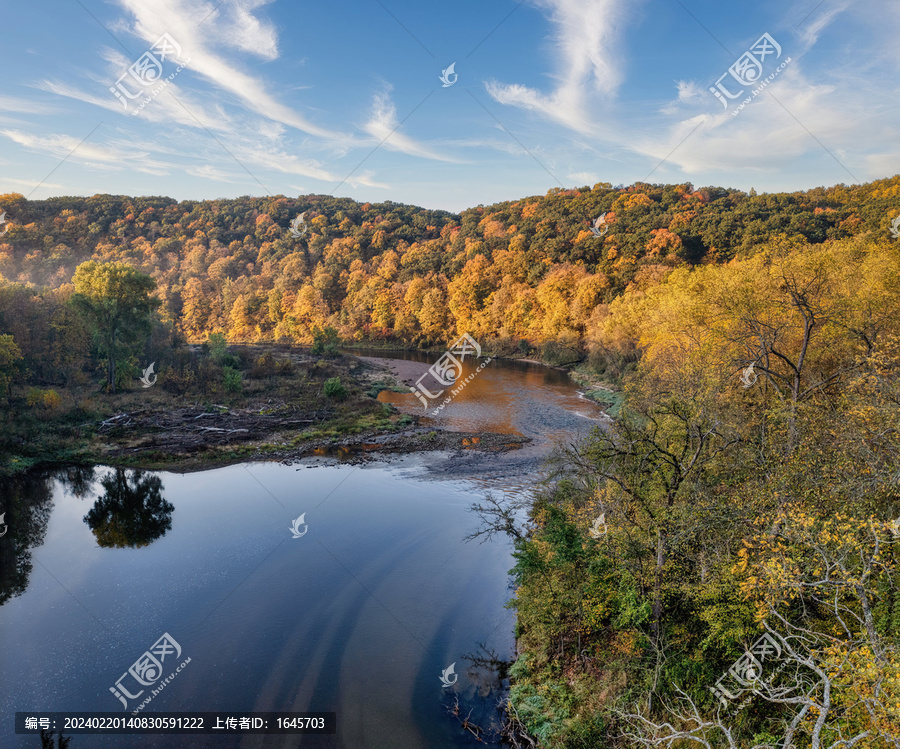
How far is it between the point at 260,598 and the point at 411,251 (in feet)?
247

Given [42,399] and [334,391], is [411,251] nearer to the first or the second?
[334,391]

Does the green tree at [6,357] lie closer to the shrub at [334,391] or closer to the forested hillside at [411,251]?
the shrub at [334,391]

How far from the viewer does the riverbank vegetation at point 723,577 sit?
25.6 feet

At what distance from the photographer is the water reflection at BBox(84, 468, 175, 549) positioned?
1845 centimetres

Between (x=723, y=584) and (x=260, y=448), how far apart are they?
24.4 meters

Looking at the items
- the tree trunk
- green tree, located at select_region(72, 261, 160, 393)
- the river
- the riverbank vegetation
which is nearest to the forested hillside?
green tree, located at select_region(72, 261, 160, 393)

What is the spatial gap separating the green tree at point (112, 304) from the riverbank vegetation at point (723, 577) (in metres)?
33.3

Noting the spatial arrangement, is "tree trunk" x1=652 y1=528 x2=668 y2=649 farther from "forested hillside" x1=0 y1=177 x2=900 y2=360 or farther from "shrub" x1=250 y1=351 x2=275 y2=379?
"forested hillside" x1=0 y1=177 x2=900 y2=360

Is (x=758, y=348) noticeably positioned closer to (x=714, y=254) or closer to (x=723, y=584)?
(x=723, y=584)

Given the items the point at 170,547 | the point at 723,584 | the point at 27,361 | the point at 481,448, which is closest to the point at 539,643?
the point at 723,584

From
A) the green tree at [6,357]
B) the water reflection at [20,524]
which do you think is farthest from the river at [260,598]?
the green tree at [6,357]

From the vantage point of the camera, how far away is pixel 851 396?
1231 centimetres

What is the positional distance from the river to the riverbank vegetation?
6.77ft

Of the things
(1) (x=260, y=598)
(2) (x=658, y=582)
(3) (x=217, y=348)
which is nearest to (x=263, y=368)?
(3) (x=217, y=348)
